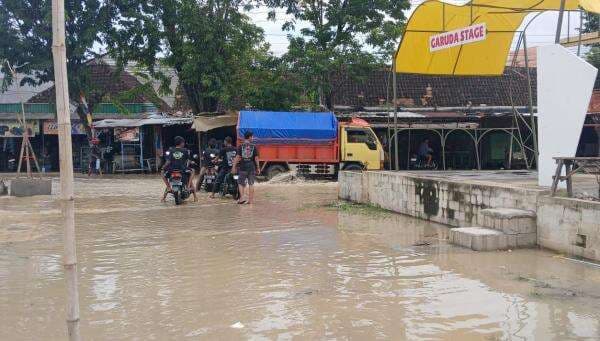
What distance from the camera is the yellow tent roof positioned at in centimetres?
1165

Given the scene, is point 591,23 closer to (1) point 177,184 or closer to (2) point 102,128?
(1) point 177,184

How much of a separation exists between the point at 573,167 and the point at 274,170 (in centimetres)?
1249

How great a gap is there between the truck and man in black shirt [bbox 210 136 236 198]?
500 centimetres

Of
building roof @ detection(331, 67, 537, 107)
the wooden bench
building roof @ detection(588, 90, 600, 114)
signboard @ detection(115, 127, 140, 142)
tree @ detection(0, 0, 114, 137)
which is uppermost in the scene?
tree @ detection(0, 0, 114, 137)

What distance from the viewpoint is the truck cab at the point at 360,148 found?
1847 centimetres

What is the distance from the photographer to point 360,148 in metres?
18.5

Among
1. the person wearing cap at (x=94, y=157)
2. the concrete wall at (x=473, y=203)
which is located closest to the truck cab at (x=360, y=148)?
the concrete wall at (x=473, y=203)

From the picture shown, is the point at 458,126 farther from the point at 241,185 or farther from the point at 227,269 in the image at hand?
the point at 227,269

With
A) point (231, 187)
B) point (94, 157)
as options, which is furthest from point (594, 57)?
point (94, 157)

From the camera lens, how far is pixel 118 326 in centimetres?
441

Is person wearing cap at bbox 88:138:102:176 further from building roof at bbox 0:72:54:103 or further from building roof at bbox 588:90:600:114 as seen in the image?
building roof at bbox 588:90:600:114

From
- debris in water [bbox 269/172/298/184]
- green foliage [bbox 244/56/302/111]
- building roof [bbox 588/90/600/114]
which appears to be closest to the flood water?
debris in water [bbox 269/172/298/184]

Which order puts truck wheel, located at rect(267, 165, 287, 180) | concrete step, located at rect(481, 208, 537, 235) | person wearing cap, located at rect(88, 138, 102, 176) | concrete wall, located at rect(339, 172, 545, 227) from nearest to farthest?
concrete step, located at rect(481, 208, 537, 235)
concrete wall, located at rect(339, 172, 545, 227)
truck wheel, located at rect(267, 165, 287, 180)
person wearing cap, located at rect(88, 138, 102, 176)

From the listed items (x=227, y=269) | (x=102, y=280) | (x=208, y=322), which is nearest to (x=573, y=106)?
(x=227, y=269)
